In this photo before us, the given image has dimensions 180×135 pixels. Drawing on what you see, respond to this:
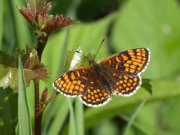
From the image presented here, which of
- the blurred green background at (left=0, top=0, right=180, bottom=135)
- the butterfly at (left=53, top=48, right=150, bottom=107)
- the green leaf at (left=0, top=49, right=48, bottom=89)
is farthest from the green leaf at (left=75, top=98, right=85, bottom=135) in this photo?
the blurred green background at (left=0, top=0, right=180, bottom=135)

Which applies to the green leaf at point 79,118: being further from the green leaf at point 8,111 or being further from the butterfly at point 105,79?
the green leaf at point 8,111

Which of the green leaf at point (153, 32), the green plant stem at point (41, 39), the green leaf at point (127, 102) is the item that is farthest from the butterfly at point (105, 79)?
the green leaf at point (153, 32)

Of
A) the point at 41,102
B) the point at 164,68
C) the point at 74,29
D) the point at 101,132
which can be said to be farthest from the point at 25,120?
the point at 164,68

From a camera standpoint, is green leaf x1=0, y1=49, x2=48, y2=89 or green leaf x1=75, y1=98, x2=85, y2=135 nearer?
green leaf x1=0, y1=49, x2=48, y2=89

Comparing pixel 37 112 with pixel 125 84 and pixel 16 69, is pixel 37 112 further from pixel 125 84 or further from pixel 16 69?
pixel 125 84

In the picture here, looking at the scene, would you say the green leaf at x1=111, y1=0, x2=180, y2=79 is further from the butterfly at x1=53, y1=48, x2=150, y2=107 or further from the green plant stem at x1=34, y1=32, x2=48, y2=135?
the green plant stem at x1=34, y1=32, x2=48, y2=135

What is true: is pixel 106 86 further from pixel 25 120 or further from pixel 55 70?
pixel 55 70

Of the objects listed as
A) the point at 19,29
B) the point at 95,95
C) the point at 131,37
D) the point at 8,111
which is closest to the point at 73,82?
the point at 95,95

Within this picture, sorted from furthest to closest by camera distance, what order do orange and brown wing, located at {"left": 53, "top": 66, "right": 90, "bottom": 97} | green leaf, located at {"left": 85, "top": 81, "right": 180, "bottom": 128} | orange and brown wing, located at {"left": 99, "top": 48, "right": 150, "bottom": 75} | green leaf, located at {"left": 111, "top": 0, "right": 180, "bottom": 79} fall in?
green leaf, located at {"left": 111, "top": 0, "right": 180, "bottom": 79} < green leaf, located at {"left": 85, "top": 81, "right": 180, "bottom": 128} < orange and brown wing, located at {"left": 99, "top": 48, "right": 150, "bottom": 75} < orange and brown wing, located at {"left": 53, "top": 66, "right": 90, "bottom": 97}
